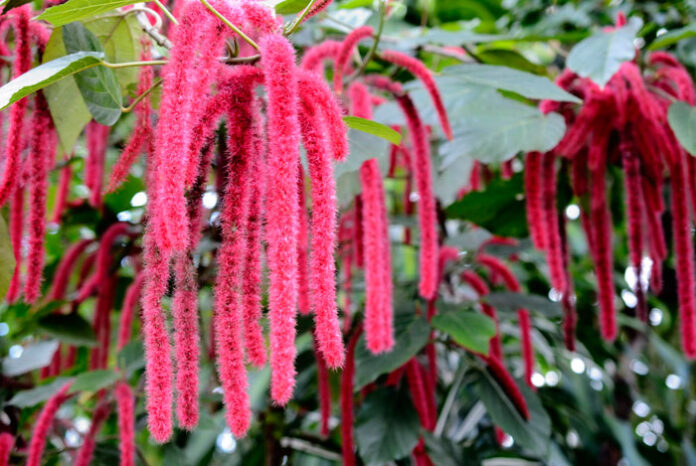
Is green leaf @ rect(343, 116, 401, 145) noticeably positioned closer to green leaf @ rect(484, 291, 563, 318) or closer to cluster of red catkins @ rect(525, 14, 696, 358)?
cluster of red catkins @ rect(525, 14, 696, 358)

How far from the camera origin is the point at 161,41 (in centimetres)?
→ 109

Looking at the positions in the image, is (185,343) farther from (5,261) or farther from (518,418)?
(518,418)

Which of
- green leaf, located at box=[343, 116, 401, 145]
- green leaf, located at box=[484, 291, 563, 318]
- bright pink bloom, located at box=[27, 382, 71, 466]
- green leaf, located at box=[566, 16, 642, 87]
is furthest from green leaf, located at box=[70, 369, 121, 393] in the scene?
green leaf, located at box=[566, 16, 642, 87]

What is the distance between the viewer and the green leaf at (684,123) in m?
1.26

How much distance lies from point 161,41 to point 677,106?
1.02 m

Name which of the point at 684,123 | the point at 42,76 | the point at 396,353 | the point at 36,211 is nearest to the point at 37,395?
the point at 36,211

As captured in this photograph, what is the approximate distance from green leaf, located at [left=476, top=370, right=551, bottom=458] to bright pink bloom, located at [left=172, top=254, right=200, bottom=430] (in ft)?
3.45

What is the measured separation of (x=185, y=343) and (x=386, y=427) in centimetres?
97

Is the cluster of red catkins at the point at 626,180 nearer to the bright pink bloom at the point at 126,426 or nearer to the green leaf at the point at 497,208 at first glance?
the green leaf at the point at 497,208

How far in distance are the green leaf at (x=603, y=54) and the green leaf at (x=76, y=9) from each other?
3.06 ft

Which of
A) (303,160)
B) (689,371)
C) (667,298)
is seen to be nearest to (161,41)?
(303,160)

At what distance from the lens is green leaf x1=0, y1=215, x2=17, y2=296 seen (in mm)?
1051

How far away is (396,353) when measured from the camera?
4.92ft

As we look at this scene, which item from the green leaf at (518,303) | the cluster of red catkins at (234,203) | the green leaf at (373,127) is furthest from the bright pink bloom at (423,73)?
the green leaf at (518,303)
